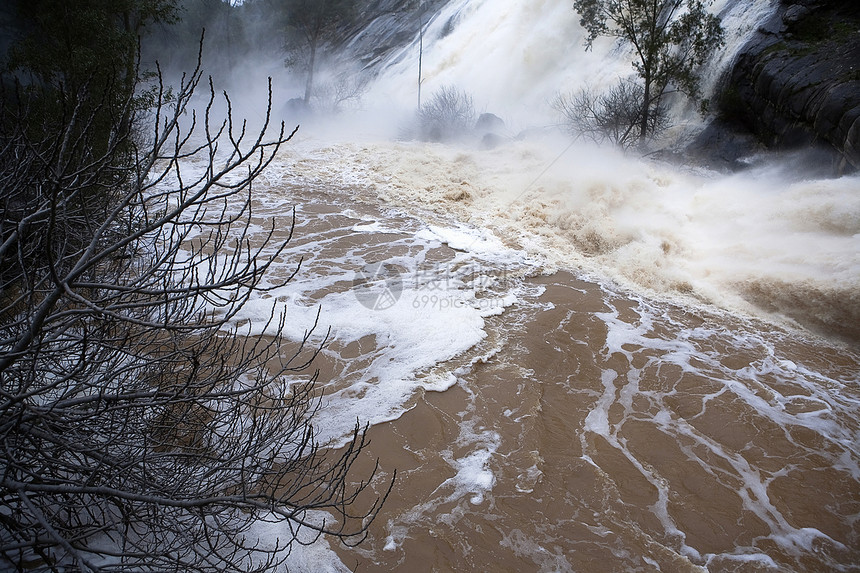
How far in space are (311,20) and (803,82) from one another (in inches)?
834

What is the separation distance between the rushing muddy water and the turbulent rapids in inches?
0.9

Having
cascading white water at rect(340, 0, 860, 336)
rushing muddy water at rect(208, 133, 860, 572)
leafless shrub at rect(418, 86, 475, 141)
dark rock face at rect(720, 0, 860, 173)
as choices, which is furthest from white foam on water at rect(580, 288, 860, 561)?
leafless shrub at rect(418, 86, 475, 141)

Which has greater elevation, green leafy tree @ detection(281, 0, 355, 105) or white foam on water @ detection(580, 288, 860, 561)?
green leafy tree @ detection(281, 0, 355, 105)

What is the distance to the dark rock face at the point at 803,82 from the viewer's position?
9.06m

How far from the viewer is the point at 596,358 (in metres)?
6.24

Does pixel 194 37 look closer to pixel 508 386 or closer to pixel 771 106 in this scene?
pixel 771 106

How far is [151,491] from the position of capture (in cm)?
249

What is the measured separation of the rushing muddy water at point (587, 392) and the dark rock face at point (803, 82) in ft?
3.99

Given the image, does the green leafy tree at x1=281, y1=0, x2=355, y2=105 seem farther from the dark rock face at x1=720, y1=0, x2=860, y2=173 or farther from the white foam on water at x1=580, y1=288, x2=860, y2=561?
the white foam on water at x1=580, y1=288, x2=860, y2=561

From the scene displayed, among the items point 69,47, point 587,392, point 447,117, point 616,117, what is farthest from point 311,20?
point 587,392

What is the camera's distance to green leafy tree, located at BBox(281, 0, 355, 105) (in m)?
24.3

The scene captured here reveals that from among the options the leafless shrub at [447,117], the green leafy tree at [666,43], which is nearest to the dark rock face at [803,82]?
the green leafy tree at [666,43]

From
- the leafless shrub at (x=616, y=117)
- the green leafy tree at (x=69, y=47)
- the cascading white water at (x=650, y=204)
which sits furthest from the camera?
the leafless shrub at (x=616, y=117)

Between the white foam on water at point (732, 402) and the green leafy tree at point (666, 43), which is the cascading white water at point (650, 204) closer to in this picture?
the green leafy tree at point (666, 43)
